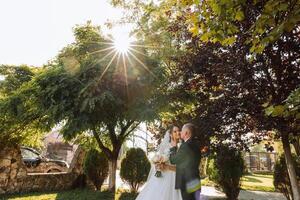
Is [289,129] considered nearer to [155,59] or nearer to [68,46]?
[155,59]

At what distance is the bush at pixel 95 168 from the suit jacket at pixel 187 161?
30.0 feet

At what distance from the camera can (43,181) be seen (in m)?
15.2

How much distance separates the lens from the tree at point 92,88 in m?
10.8

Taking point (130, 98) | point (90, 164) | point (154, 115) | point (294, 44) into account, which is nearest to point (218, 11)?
point (294, 44)

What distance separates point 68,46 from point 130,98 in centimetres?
365

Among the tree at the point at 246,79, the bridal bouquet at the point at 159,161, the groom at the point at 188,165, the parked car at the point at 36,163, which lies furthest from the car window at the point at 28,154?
the groom at the point at 188,165

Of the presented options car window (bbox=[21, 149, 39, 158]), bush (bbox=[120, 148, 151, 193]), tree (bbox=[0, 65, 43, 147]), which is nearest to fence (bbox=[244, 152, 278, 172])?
bush (bbox=[120, 148, 151, 193])

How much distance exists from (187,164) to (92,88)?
222 inches

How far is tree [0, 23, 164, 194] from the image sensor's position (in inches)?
426

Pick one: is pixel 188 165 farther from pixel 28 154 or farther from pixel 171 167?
pixel 28 154

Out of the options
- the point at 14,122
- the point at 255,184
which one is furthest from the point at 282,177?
the point at 14,122

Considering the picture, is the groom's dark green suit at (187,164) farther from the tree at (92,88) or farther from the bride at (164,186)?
the tree at (92,88)

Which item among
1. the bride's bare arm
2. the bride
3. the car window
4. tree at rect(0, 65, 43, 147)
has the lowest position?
the bride

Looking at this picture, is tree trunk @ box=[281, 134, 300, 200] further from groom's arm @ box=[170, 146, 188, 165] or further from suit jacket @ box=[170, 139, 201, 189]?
groom's arm @ box=[170, 146, 188, 165]
